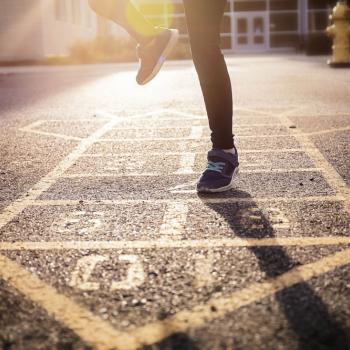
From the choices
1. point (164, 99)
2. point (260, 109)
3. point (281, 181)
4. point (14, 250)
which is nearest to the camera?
Answer: point (14, 250)

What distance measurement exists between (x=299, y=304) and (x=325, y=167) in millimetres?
2287

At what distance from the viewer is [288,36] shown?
48.2 m

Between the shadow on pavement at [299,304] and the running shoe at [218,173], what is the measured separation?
23.2 inches

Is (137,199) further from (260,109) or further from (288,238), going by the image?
(260,109)

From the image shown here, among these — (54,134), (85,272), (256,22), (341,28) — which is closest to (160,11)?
(256,22)

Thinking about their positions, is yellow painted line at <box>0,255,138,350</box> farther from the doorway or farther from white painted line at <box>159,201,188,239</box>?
the doorway

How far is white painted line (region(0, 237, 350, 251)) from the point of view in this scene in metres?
2.35

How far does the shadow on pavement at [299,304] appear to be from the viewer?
1.55m

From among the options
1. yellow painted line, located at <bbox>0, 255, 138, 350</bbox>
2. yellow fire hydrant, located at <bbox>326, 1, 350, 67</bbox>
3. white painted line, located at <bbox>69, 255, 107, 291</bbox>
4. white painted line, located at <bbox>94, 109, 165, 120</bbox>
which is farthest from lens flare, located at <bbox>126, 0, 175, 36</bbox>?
yellow painted line, located at <bbox>0, 255, 138, 350</bbox>

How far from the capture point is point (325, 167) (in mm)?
3922

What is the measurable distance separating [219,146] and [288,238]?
1.01 m

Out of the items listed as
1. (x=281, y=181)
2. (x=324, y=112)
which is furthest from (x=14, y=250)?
(x=324, y=112)

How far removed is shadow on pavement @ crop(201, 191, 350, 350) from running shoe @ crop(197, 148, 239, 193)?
0.59 meters

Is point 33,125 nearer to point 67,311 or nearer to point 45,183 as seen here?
point 45,183
